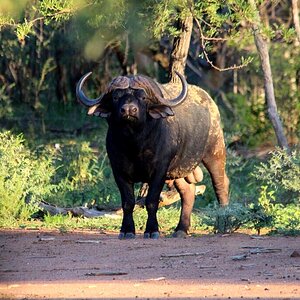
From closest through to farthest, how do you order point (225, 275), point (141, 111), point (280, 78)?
point (225, 275)
point (141, 111)
point (280, 78)

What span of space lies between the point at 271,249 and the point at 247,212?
1769 mm

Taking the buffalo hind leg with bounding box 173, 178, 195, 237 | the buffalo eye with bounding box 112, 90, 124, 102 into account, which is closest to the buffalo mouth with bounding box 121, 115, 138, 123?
the buffalo eye with bounding box 112, 90, 124, 102

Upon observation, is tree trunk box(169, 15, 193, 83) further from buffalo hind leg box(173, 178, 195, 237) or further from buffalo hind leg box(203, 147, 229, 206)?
buffalo hind leg box(173, 178, 195, 237)

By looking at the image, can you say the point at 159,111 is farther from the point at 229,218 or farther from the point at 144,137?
the point at 229,218

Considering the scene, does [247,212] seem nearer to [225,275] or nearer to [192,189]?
[192,189]

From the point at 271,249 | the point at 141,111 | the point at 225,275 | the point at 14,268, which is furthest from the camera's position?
the point at 141,111

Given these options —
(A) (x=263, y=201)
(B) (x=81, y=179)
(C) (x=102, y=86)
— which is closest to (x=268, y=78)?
(B) (x=81, y=179)

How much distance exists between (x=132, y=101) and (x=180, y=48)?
4.41 metres

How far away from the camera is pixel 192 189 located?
14125mm

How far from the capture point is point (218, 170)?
14.5 metres

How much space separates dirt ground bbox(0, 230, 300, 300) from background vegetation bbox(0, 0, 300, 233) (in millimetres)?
1213

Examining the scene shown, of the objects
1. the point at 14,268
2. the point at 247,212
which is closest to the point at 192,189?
the point at 247,212

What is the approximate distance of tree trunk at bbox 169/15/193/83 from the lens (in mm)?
16008

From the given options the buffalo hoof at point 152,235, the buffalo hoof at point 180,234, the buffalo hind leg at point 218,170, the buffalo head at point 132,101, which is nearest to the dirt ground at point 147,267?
the buffalo hoof at point 152,235
